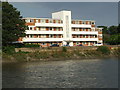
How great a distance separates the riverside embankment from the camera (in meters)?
78.7

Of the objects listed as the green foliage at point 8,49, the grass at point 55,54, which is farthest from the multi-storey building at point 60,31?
the green foliage at point 8,49

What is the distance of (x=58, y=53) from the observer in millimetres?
86312

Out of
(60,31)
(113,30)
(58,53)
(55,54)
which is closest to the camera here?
(55,54)

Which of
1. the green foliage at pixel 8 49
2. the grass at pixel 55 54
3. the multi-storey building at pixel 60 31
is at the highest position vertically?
the multi-storey building at pixel 60 31

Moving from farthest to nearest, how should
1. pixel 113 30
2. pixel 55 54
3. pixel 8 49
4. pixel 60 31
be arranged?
pixel 113 30, pixel 60 31, pixel 55 54, pixel 8 49

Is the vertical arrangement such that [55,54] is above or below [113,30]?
below

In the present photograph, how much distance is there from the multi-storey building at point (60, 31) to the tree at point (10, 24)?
21.3 m

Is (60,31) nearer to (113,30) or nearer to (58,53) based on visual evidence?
(58,53)

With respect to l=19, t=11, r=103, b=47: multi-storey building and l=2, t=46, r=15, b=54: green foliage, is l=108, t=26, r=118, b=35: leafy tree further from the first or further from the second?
l=2, t=46, r=15, b=54: green foliage

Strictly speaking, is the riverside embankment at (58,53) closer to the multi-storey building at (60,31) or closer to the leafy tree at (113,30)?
the multi-storey building at (60,31)

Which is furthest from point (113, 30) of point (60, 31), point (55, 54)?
point (55, 54)

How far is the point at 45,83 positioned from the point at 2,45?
44844 mm

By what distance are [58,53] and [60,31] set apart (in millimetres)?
30171

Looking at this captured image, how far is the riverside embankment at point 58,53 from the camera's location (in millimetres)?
78688
